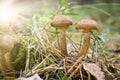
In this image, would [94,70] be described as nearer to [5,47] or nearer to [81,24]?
[81,24]

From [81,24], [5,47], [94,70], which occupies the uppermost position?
[81,24]

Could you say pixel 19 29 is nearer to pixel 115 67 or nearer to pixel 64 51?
pixel 64 51

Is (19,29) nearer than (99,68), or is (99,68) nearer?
(99,68)

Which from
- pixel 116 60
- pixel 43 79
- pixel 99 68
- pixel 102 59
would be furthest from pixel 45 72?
pixel 116 60

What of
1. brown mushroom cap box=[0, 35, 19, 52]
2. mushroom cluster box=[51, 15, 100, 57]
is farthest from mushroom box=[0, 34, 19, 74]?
mushroom cluster box=[51, 15, 100, 57]

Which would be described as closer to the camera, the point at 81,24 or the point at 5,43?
the point at 5,43

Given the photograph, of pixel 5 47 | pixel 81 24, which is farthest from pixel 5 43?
pixel 81 24

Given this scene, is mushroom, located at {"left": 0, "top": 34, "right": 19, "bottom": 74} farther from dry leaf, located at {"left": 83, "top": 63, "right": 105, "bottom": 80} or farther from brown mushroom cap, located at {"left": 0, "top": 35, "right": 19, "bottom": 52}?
dry leaf, located at {"left": 83, "top": 63, "right": 105, "bottom": 80}

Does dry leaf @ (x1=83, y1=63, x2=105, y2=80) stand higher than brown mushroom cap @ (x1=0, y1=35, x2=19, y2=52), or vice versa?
brown mushroom cap @ (x1=0, y1=35, x2=19, y2=52)
